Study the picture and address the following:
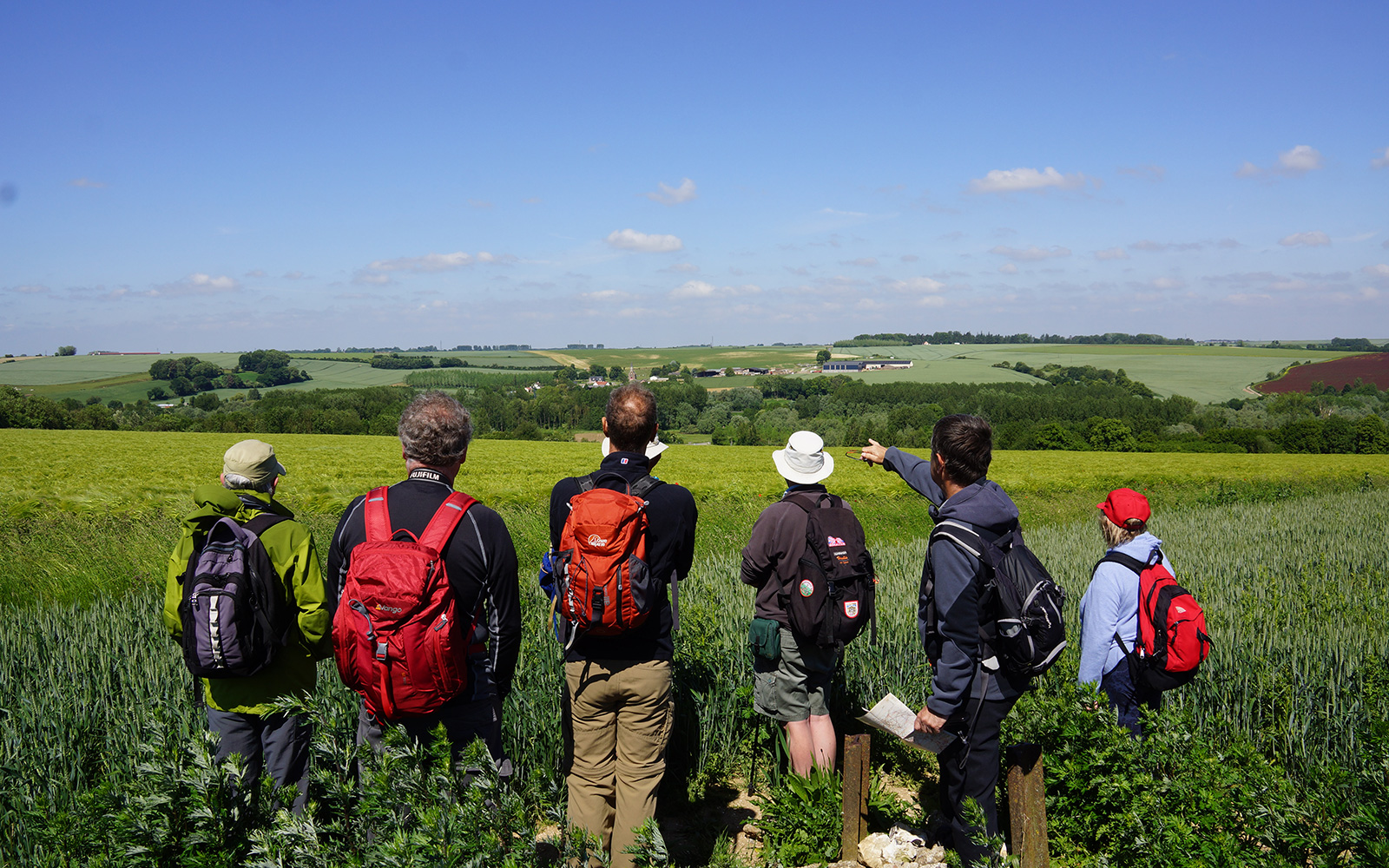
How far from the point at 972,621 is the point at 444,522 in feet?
6.50

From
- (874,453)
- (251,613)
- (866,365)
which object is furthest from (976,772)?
(866,365)

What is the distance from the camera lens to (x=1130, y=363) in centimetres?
9931

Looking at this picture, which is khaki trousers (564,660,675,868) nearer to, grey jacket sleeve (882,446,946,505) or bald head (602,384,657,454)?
bald head (602,384,657,454)

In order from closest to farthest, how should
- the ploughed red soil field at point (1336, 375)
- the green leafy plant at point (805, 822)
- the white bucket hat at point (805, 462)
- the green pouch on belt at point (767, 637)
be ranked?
1. the green leafy plant at point (805, 822)
2. the green pouch on belt at point (767, 637)
3. the white bucket hat at point (805, 462)
4. the ploughed red soil field at point (1336, 375)

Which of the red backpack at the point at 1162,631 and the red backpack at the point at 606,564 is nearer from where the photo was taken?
the red backpack at the point at 606,564

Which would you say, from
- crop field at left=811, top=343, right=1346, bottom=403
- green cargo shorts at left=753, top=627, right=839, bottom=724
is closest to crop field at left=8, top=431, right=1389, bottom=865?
green cargo shorts at left=753, top=627, right=839, bottom=724

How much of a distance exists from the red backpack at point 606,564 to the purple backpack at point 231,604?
1.14 m

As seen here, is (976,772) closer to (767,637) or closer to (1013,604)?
(1013,604)

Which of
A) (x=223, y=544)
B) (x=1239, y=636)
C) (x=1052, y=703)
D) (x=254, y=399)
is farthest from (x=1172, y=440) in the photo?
(x=254, y=399)

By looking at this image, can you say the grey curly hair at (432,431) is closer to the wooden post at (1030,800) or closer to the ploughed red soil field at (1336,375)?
the wooden post at (1030,800)

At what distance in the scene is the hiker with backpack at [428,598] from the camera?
2299 millimetres

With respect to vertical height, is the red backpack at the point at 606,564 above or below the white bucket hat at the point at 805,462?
below

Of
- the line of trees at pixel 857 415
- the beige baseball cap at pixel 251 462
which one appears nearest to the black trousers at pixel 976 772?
the beige baseball cap at pixel 251 462

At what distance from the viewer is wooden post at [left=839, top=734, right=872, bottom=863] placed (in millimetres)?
3078
